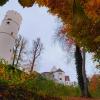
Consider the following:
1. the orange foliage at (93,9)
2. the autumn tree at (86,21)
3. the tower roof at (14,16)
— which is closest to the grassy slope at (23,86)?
the autumn tree at (86,21)

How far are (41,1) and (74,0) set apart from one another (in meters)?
5.28

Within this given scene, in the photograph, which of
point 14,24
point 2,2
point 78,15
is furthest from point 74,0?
point 14,24

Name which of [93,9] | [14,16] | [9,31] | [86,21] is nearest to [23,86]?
[86,21]

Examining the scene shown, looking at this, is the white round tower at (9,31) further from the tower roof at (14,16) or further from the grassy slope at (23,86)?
the grassy slope at (23,86)

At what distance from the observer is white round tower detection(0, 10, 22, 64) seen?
39416 millimetres

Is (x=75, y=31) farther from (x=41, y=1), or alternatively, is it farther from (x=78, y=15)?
(x=78, y=15)

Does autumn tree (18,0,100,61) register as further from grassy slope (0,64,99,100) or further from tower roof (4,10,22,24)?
tower roof (4,10,22,24)

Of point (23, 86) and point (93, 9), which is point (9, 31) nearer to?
point (93, 9)

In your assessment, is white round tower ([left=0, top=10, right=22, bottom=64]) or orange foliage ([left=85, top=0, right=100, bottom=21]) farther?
white round tower ([left=0, top=10, right=22, bottom=64])

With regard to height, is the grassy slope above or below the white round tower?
below

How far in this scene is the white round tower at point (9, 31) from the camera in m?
39.4

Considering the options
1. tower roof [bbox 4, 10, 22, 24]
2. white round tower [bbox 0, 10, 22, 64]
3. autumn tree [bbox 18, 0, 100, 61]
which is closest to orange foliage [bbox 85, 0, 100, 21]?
autumn tree [bbox 18, 0, 100, 61]

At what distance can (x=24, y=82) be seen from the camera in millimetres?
14234

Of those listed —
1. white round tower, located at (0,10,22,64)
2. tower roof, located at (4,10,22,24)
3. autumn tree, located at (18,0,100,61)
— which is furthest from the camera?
tower roof, located at (4,10,22,24)
